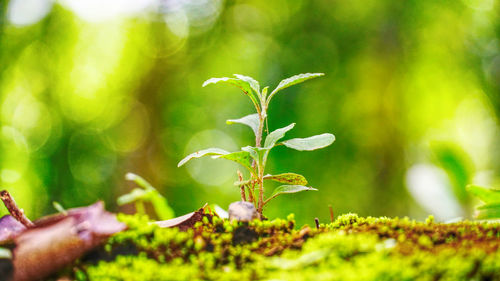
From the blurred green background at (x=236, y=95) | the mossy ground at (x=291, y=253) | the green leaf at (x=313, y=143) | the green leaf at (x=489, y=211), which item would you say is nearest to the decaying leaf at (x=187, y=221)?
the mossy ground at (x=291, y=253)

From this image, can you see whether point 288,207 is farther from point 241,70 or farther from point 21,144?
point 21,144

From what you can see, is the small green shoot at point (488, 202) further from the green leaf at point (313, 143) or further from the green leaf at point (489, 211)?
the green leaf at point (313, 143)

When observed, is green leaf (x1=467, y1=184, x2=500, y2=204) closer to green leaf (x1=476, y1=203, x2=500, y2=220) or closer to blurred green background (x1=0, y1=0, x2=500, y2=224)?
green leaf (x1=476, y1=203, x2=500, y2=220)

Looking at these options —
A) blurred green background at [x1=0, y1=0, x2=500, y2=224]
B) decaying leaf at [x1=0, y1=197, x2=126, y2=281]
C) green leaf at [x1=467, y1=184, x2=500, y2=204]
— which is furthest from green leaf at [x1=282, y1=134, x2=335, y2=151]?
blurred green background at [x1=0, y1=0, x2=500, y2=224]

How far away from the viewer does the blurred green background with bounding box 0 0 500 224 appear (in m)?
12.4

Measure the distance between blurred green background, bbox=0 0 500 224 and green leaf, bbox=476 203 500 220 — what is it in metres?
10.3

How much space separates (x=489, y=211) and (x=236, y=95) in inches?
487

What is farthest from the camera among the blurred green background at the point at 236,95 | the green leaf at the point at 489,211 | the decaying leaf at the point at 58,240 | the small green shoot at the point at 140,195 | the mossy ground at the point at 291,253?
the blurred green background at the point at 236,95

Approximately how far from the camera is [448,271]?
0.84m

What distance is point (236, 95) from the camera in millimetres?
13539

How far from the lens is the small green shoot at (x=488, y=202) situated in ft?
4.49

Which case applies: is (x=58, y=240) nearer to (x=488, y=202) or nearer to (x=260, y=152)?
(x=260, y=152)

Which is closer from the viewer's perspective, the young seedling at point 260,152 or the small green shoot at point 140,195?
the small green shoot at point 140,195

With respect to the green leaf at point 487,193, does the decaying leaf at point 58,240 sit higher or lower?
lower
